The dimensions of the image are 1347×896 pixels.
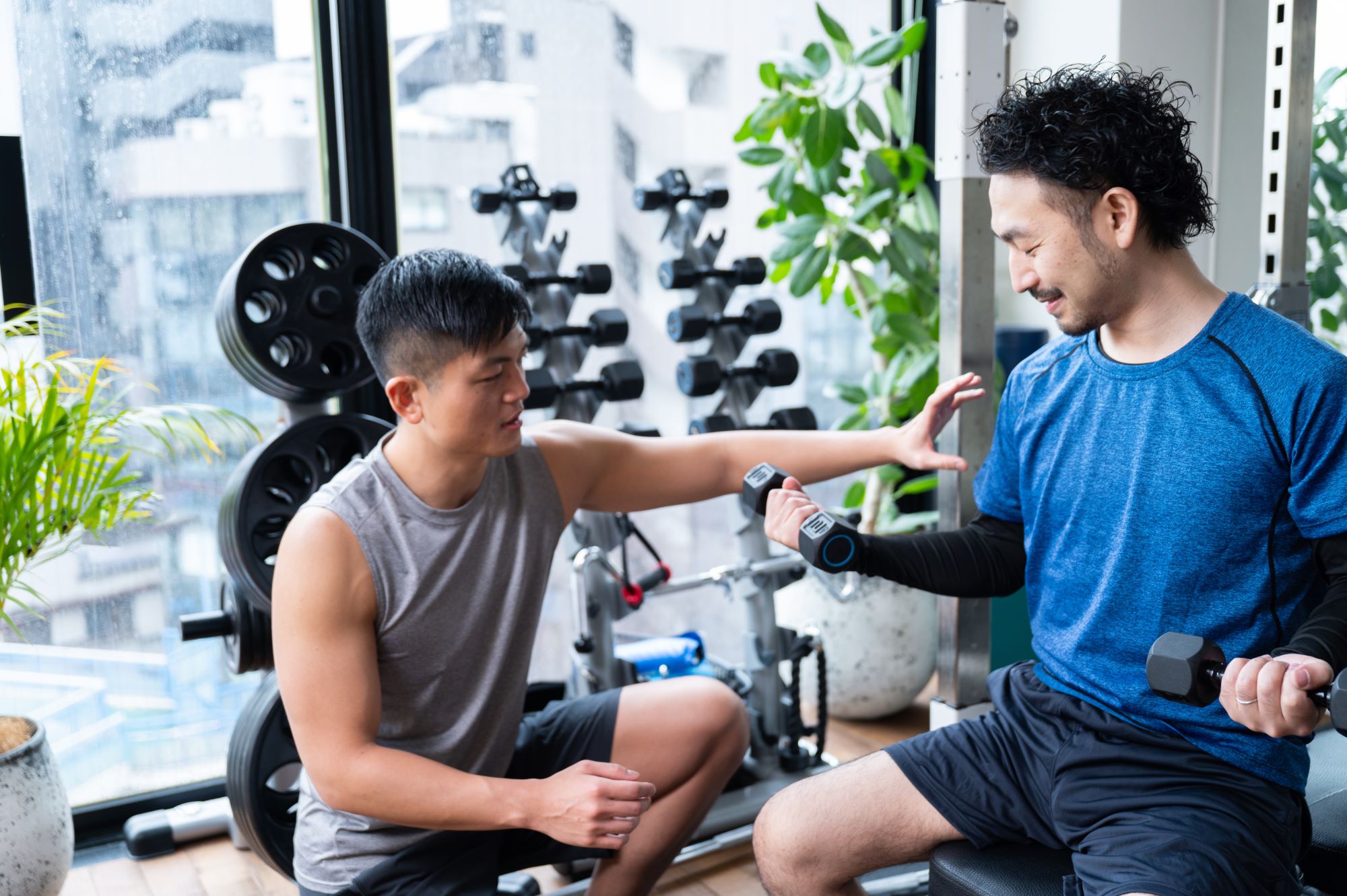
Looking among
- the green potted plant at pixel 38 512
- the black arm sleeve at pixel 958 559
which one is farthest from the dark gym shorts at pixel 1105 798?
the green potted plant at pixel 38 512

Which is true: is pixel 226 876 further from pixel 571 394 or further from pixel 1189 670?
pixel 1189 670

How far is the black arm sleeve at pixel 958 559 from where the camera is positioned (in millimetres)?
1834

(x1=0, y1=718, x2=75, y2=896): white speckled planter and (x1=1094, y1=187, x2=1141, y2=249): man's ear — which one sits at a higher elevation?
(x1=1094, y1=187, x2=1141, y2=249): man's ear

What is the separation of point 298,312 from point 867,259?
162cm

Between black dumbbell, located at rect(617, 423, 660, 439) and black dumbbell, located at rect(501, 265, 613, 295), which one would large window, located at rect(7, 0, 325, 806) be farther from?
black dumbbell, located at rect(617, 423, 660, 439)

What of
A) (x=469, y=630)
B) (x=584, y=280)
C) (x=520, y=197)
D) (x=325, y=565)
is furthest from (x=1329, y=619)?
(x=520, y=197)

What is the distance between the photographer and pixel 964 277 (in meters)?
2.06

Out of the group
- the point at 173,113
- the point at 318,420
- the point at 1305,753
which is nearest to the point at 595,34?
the point at 173,113

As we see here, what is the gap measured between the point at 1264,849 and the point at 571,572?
1427 mm

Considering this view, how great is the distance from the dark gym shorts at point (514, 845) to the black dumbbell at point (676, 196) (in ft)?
3.79

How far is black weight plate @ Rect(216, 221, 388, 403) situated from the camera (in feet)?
7.29

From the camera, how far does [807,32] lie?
357 cm

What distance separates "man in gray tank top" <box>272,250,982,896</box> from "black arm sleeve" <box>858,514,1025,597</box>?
16cm

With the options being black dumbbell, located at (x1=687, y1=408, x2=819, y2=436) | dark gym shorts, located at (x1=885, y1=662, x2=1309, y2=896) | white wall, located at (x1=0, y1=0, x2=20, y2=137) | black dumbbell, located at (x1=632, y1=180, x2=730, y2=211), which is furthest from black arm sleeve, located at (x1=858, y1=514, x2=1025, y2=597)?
white wall, located at (x1=0, y1=0, x2=20, y2=137)
